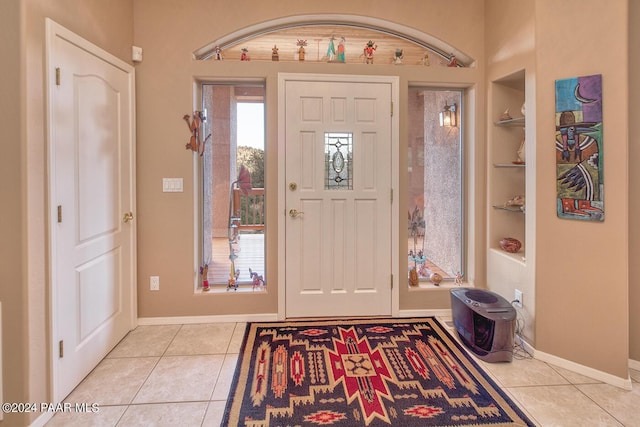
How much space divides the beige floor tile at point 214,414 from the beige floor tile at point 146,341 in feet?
2.56

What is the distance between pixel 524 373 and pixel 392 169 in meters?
1.76

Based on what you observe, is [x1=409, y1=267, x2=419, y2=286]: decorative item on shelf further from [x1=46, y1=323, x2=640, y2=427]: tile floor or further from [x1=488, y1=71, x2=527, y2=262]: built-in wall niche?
[x1=46, y1=323, x2=640, y2=427]: tile floor

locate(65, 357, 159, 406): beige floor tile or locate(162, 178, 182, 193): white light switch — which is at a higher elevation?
locate(162, 178, 182, 193): white light switch

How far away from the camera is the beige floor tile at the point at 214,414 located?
5.72 feet

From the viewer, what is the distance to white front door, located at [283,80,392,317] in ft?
9.64

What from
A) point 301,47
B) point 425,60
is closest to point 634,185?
point 425,60

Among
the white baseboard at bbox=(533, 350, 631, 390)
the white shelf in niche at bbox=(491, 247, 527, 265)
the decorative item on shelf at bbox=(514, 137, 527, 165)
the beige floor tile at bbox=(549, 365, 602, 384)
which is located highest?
the decorative item on shelf at bbox=(514, 137, 527, 165)

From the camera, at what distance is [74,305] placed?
2.05 metres

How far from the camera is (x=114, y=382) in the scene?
2105 mm

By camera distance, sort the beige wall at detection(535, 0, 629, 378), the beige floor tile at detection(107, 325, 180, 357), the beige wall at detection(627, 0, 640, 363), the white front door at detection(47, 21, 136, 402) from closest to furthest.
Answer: the white front door at detection(47, 21, 136, 402)
the beige wall at detection(535, 0, 629, 378)
the beige wall at detection(627, 0, 640, 363)
the beige floor tile at detection(107, 325, 180, 357)

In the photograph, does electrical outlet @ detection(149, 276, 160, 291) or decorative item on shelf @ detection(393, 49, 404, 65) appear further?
decorative item on shelf @ detection(393, 49, 404, 65)

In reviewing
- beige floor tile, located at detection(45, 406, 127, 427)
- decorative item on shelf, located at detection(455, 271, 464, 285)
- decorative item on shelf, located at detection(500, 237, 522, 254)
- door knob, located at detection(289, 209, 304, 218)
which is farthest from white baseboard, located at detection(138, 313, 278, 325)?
decorative item on shelf, located at detection(500, 237, 522, 254)

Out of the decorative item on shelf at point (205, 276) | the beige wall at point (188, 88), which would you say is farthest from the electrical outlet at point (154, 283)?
the decorative item on shelf at point (205, 276)

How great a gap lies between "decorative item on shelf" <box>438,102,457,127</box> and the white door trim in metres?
0.53
